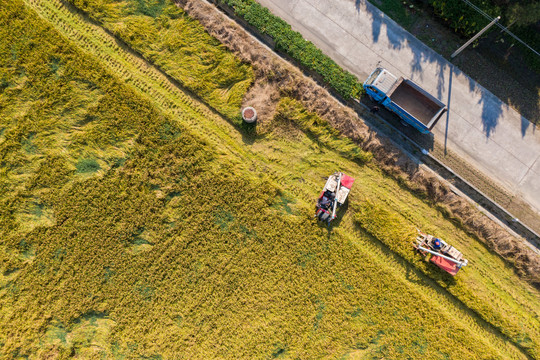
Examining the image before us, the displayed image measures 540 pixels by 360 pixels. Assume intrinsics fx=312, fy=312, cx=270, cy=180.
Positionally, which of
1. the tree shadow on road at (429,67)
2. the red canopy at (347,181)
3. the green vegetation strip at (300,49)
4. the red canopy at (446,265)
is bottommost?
the red canopy at (446,265)

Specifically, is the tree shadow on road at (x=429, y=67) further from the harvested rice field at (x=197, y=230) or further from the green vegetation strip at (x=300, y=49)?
the harvested rice field at (x=197, y=230)

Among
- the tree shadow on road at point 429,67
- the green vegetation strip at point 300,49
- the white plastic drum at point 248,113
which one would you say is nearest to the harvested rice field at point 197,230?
the white plastic drum at point 248,113

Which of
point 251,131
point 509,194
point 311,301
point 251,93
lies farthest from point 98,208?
point 509,194

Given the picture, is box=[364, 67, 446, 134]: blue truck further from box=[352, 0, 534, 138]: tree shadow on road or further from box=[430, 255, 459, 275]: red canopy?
box=[430, 255, 459, 275]: red canopy

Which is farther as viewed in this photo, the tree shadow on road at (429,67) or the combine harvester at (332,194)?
the tree shadow on road at (429,67)

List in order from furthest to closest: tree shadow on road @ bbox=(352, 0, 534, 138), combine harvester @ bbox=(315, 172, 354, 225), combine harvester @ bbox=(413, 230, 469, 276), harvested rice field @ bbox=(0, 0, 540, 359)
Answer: tree shadow on road @ bbox=(352, 0, 534, 138) → harvested rice field @ bbox=(0, 0, 540, 359) → combine harvester @ bbox=(315, 172, 354, 225) → combine harvester @ bbox=(413, 230, 469, 276)

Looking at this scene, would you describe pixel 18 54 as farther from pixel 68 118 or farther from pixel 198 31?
pixel 198 31

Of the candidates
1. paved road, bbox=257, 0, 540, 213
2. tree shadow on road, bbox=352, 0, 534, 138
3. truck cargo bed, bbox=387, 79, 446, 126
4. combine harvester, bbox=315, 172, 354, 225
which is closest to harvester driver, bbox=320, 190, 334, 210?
combine harvester, bbox=315, 172, 354, 225

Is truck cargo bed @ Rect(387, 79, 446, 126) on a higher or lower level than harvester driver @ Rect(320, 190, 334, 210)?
higher
